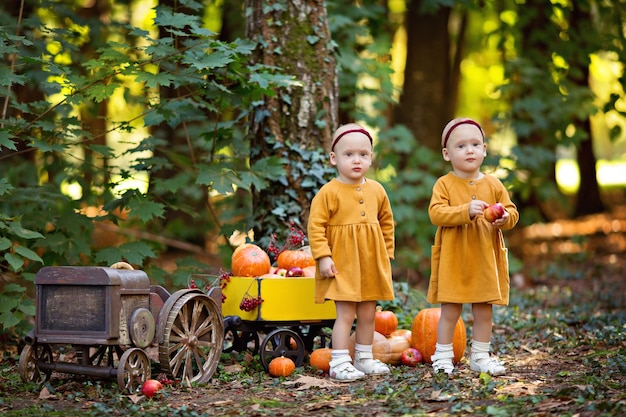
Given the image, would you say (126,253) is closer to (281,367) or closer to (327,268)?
(281,367)

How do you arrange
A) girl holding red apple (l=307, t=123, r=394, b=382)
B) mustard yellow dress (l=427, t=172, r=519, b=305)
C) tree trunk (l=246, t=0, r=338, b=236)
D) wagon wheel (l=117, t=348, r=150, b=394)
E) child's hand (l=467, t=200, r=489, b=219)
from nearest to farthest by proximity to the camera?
wagon wheel (l=117, t=348, r=150, b=394)
child's hand (l=467, t=200, r=489, b=219)
mustard yellow dress (l=427, t=172, r=519, b=305)
girl holding red apple (l=307, t=123, r=394, b=382)
tree trunk (l=246, t=0, r=338, b=236)

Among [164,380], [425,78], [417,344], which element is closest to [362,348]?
[417,344]

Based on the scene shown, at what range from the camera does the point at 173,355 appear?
5086 millimetres

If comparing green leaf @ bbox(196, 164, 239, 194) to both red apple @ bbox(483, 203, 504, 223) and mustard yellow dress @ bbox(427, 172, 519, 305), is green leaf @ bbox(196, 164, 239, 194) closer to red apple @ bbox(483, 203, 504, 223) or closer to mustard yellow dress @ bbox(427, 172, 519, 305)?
mustard yellow dress @ bbox(427, 172, 519, 305)

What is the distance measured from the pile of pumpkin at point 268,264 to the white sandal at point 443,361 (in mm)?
1108

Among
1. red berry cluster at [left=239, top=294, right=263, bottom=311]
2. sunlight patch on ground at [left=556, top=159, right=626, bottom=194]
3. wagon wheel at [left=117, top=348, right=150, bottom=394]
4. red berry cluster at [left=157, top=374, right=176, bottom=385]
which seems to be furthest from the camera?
sunlight patch on ground at [left=556, top=159, right=626, bottom=194]

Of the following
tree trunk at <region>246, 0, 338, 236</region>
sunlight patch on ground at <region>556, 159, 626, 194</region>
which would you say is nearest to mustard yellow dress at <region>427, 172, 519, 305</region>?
tree trunk at <region>246, 0, 338, 236</region>

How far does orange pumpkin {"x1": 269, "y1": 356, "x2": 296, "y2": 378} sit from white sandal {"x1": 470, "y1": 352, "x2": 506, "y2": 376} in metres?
1.28

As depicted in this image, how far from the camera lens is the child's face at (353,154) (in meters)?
5.23

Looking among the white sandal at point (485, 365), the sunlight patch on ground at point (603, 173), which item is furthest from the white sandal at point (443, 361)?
the sunlight patch on ground at point (603, 173)

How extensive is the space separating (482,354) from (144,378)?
2312 millimetres

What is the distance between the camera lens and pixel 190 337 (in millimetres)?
4984

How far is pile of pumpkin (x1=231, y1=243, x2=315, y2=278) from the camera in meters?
5.53

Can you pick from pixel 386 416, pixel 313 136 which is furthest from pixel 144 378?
pixel 313 136
